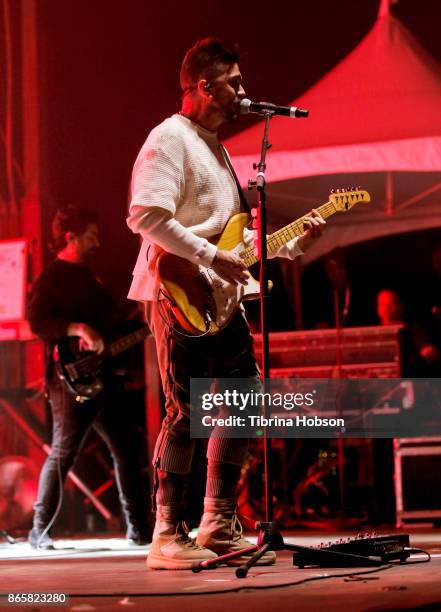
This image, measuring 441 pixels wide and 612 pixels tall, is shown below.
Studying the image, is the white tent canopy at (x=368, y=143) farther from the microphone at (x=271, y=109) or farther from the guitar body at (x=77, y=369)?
the microphone at (x=271, y=109)

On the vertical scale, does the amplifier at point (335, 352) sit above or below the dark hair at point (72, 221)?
below

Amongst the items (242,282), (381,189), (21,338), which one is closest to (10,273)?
(21,338)

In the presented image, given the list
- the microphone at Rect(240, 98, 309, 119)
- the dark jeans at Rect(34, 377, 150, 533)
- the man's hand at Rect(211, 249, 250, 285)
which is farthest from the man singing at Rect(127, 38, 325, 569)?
the dark jeans at Rect(34, 377, 150, 533)

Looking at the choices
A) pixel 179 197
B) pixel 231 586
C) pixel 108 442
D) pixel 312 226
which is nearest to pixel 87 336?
pixel 108 442

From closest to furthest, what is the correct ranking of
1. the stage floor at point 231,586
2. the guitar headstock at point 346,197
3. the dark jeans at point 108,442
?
the stage floor at point 231,586
the guitar headstock at point 346,197
the dark jeans at point 108,442

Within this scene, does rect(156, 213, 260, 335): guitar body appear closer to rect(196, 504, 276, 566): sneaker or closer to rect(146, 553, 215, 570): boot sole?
rect(196, 504, 276, 566): sneaker

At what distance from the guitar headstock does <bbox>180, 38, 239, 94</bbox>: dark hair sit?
24.7 inches

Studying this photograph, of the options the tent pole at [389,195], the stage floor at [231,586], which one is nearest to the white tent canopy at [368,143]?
the tent pole at [389,195]

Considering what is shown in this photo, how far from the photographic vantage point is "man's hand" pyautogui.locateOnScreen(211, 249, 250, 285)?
3467mm

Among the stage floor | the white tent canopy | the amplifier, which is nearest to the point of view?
the stage floor

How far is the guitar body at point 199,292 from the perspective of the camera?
353 cm

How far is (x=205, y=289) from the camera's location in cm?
356

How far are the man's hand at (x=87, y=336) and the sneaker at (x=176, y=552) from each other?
5.86 ft

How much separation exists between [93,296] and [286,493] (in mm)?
1801
